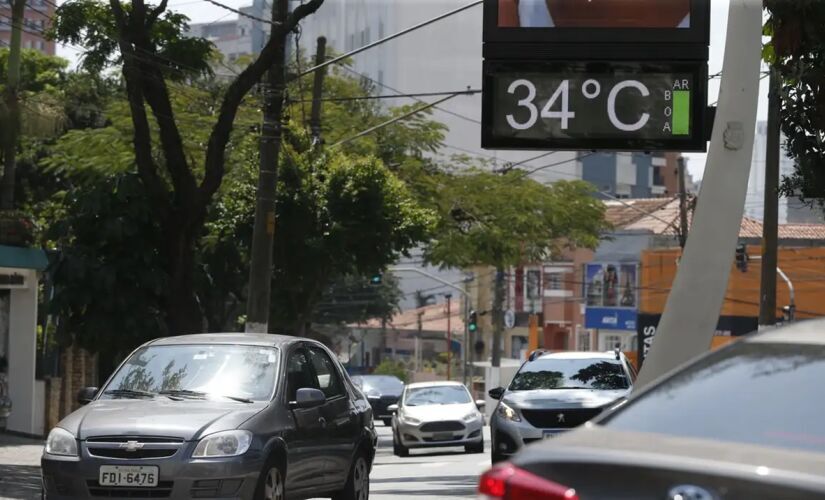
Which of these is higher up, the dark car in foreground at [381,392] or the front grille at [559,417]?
the front grille at [559,417]

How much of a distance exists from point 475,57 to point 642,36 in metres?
74.7

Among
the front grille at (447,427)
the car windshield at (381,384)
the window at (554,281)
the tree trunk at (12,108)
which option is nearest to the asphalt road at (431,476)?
the front grille at (447,427)

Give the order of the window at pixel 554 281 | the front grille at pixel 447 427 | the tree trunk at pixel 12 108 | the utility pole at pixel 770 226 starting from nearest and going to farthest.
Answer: the utility pole at pixel 770 226 → the tree trunk at pixel 12 108 → the front grille at pixel 447 427 → the window at pixel 554 281

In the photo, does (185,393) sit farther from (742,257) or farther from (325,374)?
(742,257)

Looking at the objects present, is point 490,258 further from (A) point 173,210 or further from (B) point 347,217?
(A) point 173,210

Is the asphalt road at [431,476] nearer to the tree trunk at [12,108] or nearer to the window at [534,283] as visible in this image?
the tree trunk at [12,108]

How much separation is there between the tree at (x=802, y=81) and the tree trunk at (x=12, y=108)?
533 inches

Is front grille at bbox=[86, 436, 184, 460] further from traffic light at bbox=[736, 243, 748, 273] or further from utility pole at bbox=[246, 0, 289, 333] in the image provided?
traffic light at bbox=[736, 243, 748, 273]

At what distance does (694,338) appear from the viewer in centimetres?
1161

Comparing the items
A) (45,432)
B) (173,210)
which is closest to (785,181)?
(173,210)

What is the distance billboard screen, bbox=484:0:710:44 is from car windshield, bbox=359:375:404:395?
32.9m

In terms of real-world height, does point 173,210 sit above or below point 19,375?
above

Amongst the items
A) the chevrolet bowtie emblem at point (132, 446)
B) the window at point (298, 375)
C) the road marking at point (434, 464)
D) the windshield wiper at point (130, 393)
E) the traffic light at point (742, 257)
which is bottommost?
the road marking at point (434, 464)

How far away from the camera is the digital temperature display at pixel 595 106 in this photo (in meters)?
12.9
